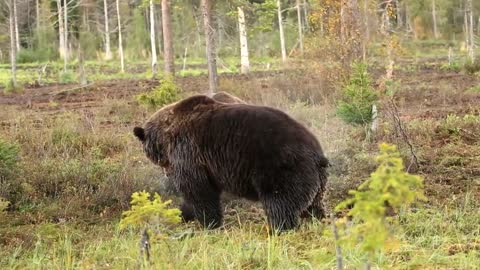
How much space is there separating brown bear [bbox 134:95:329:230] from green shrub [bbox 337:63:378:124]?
504cm

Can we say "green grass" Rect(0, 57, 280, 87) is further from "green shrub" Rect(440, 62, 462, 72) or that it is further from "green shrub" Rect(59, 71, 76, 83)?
"green shrub" Rect(440, 62, 462, 72)

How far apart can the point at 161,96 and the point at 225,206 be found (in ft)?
27.1

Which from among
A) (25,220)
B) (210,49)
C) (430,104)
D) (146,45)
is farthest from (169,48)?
(146,45)

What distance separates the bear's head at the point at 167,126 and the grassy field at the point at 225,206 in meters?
0.49

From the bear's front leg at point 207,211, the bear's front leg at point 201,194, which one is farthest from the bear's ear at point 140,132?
the bear's front leg at point 207,211

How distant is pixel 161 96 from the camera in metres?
16.4

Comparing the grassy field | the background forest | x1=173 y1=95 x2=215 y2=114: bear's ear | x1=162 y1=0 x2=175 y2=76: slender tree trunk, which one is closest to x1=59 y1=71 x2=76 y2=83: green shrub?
the background forest

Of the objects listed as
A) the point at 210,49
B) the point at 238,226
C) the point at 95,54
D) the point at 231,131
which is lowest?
the point at 238,226

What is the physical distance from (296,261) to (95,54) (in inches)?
2037

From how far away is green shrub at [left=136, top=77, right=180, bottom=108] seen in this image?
16.4 meters

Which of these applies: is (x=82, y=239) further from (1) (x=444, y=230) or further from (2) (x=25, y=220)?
(1) (x=444, y=230)

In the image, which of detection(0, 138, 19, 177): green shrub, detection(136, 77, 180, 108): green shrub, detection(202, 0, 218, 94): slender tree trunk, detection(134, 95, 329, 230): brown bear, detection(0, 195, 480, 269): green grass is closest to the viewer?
detection(0, 195, 480, 269): green grass

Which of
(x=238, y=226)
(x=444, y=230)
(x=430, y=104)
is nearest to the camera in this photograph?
(x=444, y=230)

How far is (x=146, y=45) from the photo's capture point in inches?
2146
